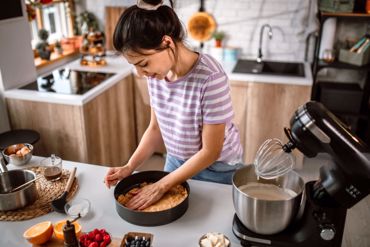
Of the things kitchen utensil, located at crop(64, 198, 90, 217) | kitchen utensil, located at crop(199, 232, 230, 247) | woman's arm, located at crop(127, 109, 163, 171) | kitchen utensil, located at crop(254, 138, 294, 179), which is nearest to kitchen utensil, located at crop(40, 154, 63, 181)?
kitchen utensil, located at crop(64, 198, 90, 217)

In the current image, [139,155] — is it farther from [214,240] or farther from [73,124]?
[73,124]

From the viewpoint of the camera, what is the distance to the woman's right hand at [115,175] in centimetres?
153

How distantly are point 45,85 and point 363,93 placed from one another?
2518mm

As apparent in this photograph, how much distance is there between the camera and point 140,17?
49.3 inches

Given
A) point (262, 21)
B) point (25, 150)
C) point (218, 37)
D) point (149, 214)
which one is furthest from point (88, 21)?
point (149, 214)

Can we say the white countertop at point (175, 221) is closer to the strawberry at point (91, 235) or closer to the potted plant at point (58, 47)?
the strawberry at point (91, 235)

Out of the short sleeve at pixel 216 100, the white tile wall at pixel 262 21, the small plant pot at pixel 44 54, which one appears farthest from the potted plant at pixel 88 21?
the short sleeve at pixel 216 100

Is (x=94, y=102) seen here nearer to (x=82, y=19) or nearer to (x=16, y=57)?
(x=16, y=57)

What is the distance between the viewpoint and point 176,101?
150 cm

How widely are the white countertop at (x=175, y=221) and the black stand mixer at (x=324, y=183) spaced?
0.40 ft

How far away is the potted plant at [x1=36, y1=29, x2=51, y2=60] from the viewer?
3.20 metres

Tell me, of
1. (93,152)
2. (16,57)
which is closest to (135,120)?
(93,152)

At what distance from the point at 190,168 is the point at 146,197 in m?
0.20

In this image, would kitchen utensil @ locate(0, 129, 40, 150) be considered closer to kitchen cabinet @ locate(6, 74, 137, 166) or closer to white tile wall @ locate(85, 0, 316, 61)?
kitchen cabinet @ locate(6, 74, 137, 166)
